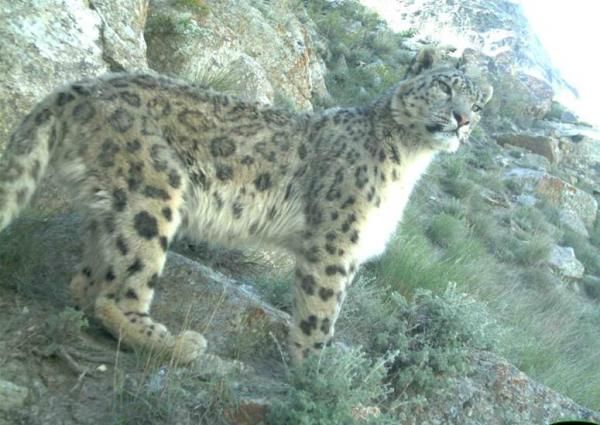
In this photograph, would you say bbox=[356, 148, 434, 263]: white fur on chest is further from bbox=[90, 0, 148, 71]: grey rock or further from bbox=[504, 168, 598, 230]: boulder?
bbox=[504, 168, 598, 230]: boulder

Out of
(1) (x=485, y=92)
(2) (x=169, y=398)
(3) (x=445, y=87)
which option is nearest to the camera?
(2) (x=169, y=398)

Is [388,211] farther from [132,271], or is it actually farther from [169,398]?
[169,398]

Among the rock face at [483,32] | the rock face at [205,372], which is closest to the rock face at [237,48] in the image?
the rock face at [205,372]

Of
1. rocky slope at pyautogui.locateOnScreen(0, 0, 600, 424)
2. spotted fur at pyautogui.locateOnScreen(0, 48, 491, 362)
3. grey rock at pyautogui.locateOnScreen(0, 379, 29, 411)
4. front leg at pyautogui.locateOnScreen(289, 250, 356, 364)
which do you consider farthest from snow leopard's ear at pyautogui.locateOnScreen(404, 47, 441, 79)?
grey rock at pyautogui.locateOnScreen(0, 379, 29, 411)

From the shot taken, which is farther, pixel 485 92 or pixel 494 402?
pixel 485 92

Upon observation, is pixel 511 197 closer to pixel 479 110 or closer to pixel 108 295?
pixel 479 110

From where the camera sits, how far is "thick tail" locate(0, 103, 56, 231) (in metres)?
4.23

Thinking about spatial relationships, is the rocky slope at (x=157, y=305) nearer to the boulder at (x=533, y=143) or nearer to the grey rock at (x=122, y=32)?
the grey rock at (x=122, y=32)

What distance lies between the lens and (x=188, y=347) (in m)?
4.31

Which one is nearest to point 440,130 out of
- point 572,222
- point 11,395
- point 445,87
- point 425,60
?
point 445,87

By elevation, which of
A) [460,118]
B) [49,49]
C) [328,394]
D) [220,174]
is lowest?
[328,394]

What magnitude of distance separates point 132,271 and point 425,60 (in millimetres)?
3311

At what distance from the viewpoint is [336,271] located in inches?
195

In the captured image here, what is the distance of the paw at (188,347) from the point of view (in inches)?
166
